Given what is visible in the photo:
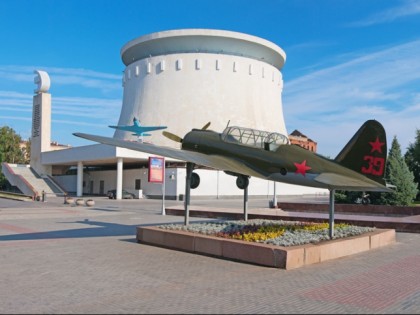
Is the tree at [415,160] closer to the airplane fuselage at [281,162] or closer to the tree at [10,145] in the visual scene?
the airplane fuselage at [281,162]

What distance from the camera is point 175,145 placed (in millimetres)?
62656

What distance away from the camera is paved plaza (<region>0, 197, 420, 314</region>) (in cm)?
644

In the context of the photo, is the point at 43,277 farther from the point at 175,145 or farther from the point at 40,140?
the point at 40,140

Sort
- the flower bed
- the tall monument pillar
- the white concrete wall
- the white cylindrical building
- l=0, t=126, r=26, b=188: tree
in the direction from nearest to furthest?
the flower bed < the white concrete wall < the tall monument pillar < the white cylindrical building < l=0, t=126, r=26, b=188: tree

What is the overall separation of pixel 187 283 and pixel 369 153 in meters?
6.61

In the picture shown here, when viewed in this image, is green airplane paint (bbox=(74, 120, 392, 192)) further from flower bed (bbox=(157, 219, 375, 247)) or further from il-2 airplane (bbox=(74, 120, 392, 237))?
flower bed (bbox=(157, 219, 375, 247))

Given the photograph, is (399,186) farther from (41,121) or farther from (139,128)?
(41,121)

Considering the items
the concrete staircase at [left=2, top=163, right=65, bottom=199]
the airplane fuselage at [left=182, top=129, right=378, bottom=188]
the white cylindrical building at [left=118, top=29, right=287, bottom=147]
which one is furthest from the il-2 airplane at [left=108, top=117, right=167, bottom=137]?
the airplane fuselage at [left=182, top=129, right=378, bottom=188]

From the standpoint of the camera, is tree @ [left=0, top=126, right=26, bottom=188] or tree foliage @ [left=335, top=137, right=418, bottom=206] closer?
tree foliage @ [left=335, top=137, right=418, bottom=206]

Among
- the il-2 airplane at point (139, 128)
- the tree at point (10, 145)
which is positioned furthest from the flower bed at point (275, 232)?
the tree at point (10, 145)

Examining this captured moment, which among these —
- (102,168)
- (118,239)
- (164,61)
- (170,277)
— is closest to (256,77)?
(164,61)

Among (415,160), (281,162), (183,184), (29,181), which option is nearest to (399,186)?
(415,160)

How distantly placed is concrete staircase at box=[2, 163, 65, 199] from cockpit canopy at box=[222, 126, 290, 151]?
45325 millimetres

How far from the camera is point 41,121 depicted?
213 feet
